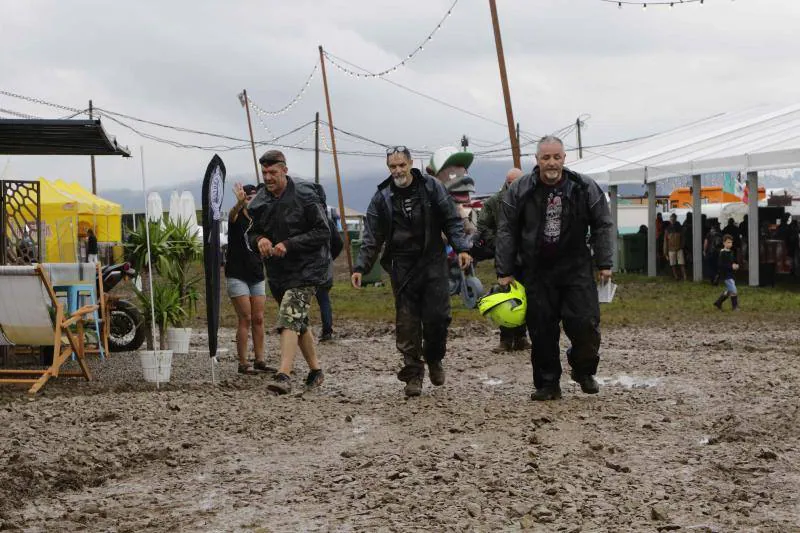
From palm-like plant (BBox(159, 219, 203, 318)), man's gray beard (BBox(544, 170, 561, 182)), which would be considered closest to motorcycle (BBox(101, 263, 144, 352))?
palm-like plant (BBox(159, 219, 203, 318))

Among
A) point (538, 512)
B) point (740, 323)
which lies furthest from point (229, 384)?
point (740, 323)

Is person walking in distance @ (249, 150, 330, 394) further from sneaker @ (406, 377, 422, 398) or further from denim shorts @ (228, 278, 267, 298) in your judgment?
denim shorts @ (228, 278, 267, 298)

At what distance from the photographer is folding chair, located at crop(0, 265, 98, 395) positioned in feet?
32.1

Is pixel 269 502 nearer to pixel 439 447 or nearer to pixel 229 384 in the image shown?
pixel 439 447

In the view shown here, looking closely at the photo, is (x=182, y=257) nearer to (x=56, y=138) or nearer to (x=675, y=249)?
(x=56, y=138)

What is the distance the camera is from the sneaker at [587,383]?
354 inches

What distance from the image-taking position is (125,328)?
13438 millimetres

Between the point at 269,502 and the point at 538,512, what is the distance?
4.14 ft

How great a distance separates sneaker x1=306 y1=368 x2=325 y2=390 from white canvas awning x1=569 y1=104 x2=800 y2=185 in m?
15.8

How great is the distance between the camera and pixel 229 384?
33.3 ft

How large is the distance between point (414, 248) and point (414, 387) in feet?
3.41

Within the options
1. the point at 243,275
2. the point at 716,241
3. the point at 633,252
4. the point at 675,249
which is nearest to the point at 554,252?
the point at 243,275

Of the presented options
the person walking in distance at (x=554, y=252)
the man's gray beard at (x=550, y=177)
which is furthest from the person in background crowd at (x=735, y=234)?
the man's gray beard at (x=550, y=177)

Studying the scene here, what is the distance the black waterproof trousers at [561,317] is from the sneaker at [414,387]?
34.5 inches
